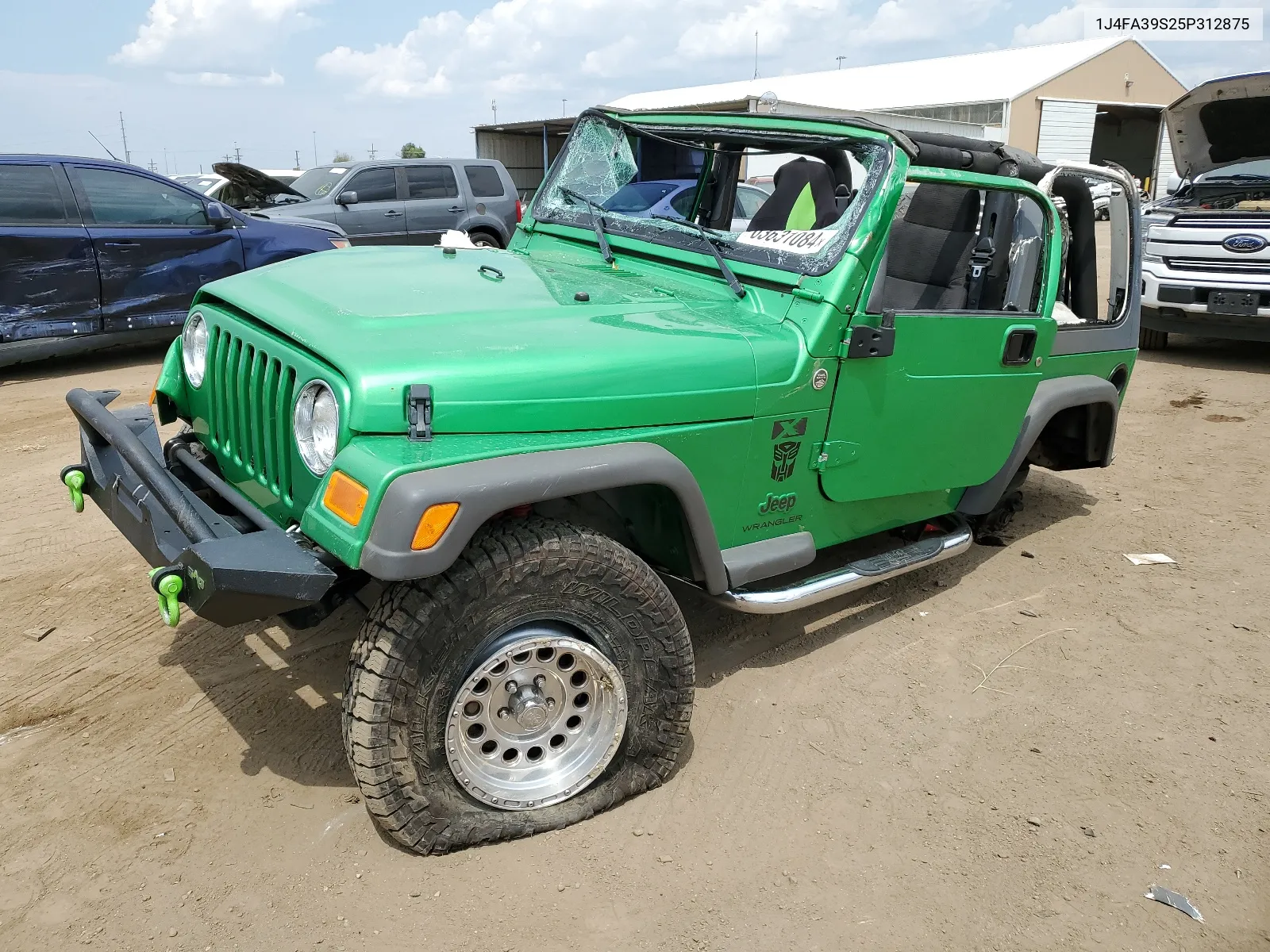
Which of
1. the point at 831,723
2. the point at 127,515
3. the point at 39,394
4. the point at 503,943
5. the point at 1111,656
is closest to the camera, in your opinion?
the point at 503,943

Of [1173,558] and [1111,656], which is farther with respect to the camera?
[1173,558]

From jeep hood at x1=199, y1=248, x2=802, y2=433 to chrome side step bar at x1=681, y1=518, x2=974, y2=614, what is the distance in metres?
0.64

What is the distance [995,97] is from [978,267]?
26559mm

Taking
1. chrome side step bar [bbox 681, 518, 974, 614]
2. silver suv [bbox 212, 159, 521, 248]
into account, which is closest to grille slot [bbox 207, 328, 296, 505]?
chrome side step bar [bbox 681, 518, 974, 614]

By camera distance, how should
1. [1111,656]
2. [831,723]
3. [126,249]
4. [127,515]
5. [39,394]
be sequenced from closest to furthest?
[127,515] → [831,723] → [1111,656] → [39,394] → [126,249]

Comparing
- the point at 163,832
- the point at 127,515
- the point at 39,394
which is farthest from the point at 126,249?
the point at 163,832

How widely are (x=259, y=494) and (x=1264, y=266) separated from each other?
330 inches

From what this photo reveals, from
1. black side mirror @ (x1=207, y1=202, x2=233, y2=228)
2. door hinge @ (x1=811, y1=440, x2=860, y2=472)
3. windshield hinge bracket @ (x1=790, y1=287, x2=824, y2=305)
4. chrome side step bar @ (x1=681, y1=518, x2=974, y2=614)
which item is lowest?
chrome side step bar @ (x1=681, y1=518, x2=974, y2=614)

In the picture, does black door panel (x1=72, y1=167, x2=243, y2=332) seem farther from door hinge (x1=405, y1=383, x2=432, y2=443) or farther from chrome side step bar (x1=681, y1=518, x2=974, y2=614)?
door hinge (x1=405, y1=383, x2=432, y2=443)

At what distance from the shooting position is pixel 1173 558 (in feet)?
15.7

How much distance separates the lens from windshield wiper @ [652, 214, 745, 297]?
3.32 metres

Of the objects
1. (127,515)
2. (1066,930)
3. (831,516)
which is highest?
(127,515)

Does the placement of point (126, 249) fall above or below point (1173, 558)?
above

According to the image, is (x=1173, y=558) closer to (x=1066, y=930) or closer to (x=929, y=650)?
(x=929, y=650)
